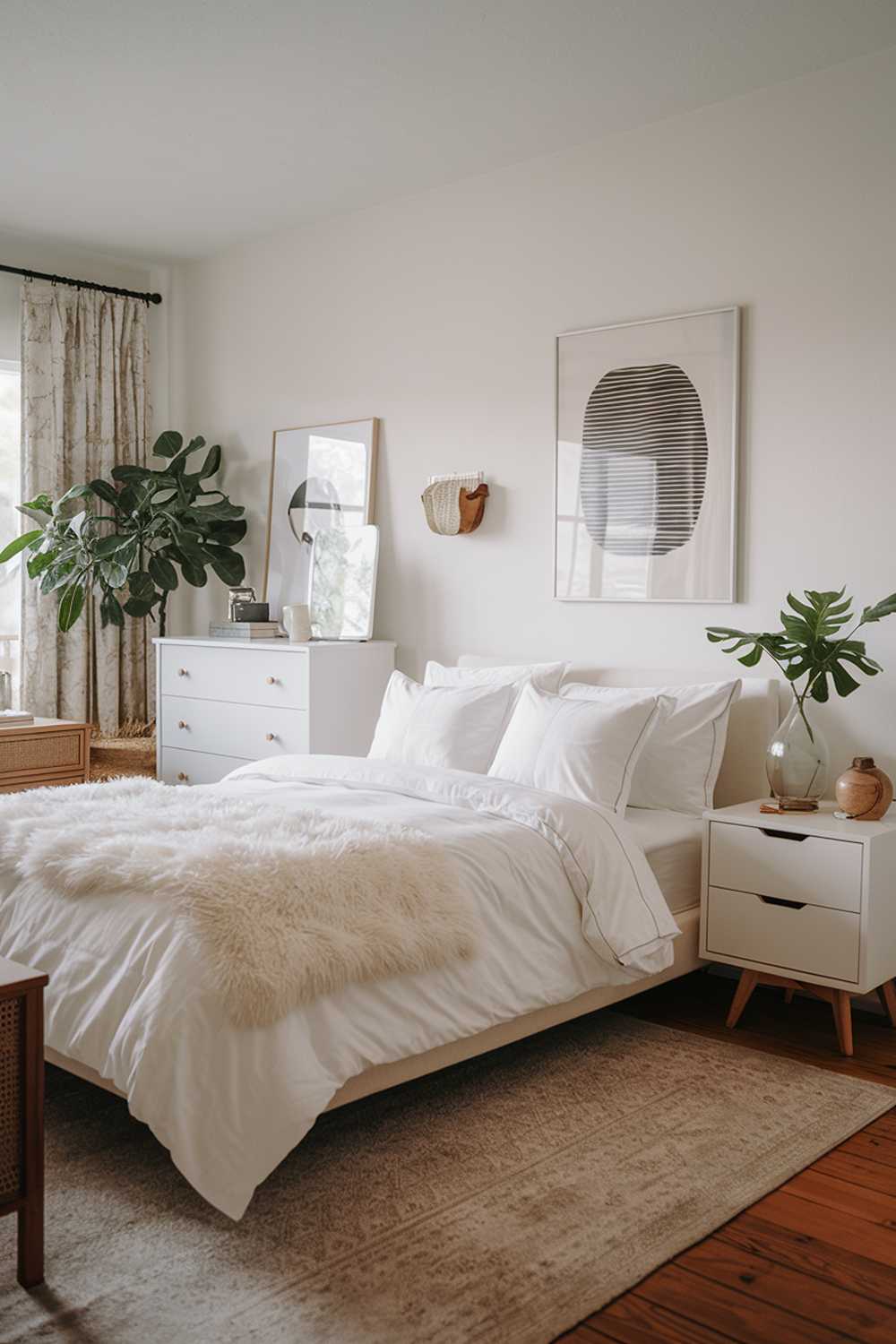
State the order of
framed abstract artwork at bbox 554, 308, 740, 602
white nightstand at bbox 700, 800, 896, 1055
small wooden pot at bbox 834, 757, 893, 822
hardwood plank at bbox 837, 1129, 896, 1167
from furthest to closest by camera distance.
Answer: framed abstract artwork at bbox 554, 308, 740, 602 < small wooden pot at bbox 834, 757, 893, 822 < white nightstand at bbox 700, 800, 896, 1055 < hardwood plank at bbox 837, 1129, 896, 1167

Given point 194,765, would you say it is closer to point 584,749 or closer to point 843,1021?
point 584,749

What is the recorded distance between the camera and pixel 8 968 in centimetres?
210

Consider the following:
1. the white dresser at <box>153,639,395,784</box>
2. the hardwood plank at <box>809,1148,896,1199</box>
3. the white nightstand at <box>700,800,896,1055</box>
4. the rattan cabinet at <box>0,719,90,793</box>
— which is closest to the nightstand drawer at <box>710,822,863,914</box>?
the white nightstand at <box>700,800,896,1055</box>

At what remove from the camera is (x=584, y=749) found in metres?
3.40

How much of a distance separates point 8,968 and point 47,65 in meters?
2.78

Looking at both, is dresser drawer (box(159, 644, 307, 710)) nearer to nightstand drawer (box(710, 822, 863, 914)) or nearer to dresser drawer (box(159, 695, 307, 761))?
dresser drawer (box(159, 695, 307, 761))

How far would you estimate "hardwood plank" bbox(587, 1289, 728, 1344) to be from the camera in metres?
1.89

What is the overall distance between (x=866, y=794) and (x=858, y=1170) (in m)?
1.03

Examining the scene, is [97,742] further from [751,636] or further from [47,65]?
[751,636]

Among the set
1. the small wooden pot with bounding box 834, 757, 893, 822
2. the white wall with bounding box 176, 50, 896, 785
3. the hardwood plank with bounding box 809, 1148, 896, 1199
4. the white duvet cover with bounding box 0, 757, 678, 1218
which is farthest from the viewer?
the white wall with bounding box 176, 50, 896, 785

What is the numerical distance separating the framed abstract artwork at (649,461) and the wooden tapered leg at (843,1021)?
50.9 inches

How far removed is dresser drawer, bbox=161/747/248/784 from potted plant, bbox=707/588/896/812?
7.33ft

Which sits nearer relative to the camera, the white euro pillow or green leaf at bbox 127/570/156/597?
the white euro pillow

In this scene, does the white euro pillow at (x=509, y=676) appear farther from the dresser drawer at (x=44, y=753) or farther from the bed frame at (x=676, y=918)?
the dresser drawer at (x=44, y=753)
